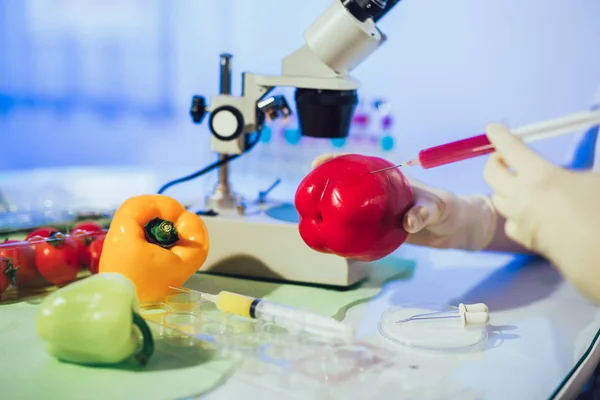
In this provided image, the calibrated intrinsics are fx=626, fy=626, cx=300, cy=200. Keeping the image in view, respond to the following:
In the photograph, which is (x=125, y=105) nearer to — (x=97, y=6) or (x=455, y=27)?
(x=97, y=6)

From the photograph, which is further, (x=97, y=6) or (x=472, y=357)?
(x=97, y=6)

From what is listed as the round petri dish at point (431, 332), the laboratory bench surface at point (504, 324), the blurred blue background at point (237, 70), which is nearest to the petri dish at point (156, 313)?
the laboratory bench surface at point (504, 324)

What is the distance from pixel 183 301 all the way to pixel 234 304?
0.26 feet

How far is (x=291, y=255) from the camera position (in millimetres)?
1036

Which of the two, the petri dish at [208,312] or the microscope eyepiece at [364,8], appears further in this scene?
the microscope eyepiece at [364,8]

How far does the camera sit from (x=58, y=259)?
94 cm

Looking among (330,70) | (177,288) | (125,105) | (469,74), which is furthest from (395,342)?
(125,105)

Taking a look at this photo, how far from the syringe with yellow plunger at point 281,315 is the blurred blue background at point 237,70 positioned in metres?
0.84

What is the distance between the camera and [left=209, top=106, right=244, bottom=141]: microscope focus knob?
107 cm

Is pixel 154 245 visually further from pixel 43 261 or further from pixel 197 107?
pixel 197 107

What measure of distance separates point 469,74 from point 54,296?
1.39 meters

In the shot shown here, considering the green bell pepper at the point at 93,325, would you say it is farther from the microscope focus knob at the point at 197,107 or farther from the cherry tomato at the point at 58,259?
the microscope focus knob at the point at 197,107

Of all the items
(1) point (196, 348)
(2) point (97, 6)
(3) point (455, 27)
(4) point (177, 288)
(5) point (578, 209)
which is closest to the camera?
(5) point (578, 209)

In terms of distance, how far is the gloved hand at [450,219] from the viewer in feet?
3.09
